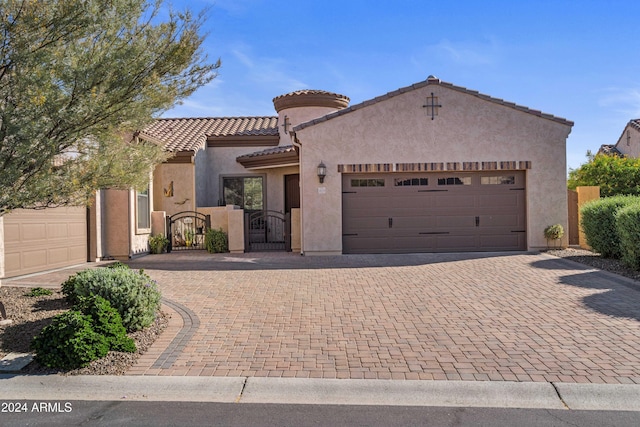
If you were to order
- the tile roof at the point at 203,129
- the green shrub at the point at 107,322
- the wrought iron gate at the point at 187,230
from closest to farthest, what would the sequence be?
the green shrub at the point at 107,322
the wrought iron gate at the point at 187,230
the tile roof at the point at 203,129

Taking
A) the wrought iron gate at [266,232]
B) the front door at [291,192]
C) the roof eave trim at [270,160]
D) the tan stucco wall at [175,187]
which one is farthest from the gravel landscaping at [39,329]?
the front door at [291,192]

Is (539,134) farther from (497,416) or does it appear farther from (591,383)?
(497,416)

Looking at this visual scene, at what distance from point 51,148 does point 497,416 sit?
589 centimetres

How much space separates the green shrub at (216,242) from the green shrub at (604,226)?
10549mm

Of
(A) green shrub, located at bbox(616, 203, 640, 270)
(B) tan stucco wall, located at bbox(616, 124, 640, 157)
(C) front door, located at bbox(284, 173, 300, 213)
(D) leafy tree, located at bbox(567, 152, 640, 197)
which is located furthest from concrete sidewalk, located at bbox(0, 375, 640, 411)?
(B) tan stucco wall, located at bbox(616, 124, 640, 157)

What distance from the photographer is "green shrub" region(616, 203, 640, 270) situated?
422 inches

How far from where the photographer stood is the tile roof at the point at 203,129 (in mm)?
19084

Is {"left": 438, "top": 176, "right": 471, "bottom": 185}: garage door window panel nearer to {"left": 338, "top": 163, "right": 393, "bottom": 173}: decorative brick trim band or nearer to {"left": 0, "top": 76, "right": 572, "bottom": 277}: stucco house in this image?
{"left": 0, "top": 76, "right": 572, "bottom": 277}: stucco house

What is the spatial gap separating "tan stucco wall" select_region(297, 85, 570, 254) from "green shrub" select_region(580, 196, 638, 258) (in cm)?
159

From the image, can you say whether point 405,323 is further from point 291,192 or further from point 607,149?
point 607,149

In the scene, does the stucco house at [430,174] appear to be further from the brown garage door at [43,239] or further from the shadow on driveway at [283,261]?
the brown garage door at [43,239]

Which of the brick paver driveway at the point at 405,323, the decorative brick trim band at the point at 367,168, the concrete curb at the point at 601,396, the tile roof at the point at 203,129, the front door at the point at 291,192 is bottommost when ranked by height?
the concrete curb at the point at 601,396

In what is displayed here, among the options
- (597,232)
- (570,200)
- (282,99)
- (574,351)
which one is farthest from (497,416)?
(282,99)

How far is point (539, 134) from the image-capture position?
1495 cm
